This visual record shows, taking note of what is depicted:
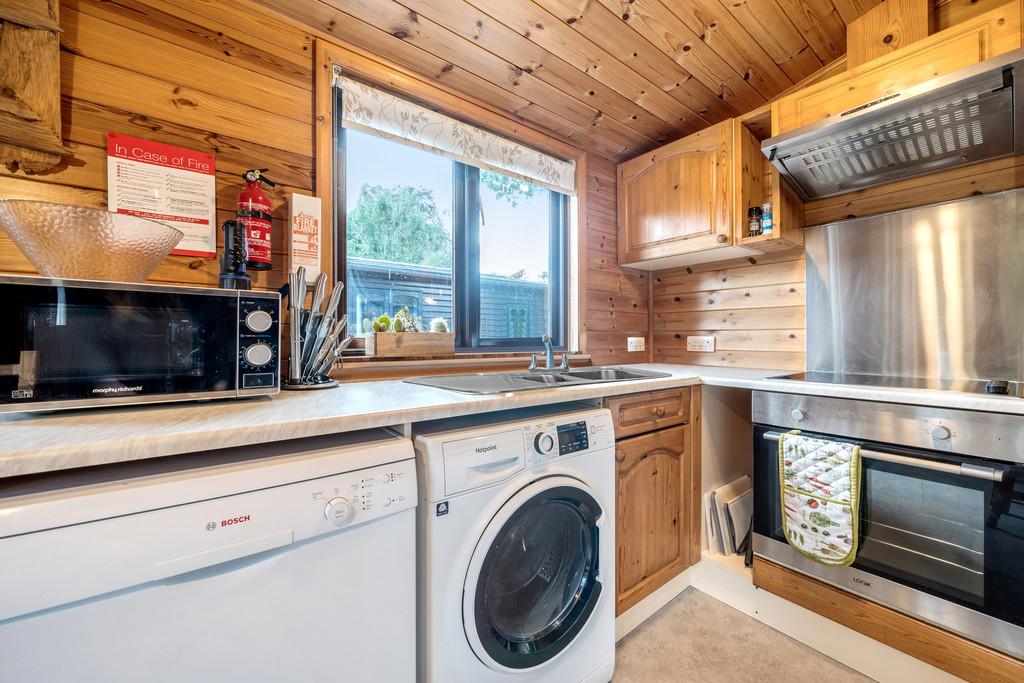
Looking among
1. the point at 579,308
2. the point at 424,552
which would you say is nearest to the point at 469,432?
the point at 424,552

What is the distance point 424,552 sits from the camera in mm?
961

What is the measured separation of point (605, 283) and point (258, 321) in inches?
74.8

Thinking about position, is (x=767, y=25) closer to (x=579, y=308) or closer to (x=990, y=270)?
(x=990, y=270)

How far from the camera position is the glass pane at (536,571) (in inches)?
43.7

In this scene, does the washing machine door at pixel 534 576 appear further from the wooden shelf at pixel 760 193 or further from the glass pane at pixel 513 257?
the wooden shelf at pixel 760 193

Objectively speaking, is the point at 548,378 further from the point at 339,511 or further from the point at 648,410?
the point at 339,511

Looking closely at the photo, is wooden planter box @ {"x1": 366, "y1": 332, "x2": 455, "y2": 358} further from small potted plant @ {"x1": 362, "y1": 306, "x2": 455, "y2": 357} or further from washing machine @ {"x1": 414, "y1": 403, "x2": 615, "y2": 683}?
washing machine @ {"x1": 414, "y1": 403, "x2": 615, "y2": 683}

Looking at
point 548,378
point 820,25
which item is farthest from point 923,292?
point 548,378

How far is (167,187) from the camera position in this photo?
122cm

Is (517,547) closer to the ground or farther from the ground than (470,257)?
closer to the ground

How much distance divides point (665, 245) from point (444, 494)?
1.85 metres

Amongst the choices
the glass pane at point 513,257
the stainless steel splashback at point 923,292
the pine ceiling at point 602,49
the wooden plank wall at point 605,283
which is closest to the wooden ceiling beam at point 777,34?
the pine ceiling at point 602,49

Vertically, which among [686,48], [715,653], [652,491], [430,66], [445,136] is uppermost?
[686,48]

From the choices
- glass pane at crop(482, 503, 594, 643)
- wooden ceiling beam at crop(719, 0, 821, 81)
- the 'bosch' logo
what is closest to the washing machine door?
glass pane at crop(482, 503, 594, 643)
